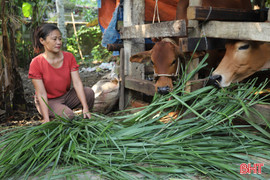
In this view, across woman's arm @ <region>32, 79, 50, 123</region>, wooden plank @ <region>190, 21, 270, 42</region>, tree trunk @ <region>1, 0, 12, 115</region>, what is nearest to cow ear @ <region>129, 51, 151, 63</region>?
wooden plank @ <region>190, 21, 270, 42</region>

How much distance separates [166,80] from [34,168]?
1.87 metres

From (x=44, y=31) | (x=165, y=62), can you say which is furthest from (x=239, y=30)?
(x=44, y=31)

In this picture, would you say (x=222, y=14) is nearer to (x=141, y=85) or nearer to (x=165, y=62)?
(x=165, y=62)

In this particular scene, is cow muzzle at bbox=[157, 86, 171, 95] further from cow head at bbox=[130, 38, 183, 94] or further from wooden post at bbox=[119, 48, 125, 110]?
wooden post at bbox=[119, 48, 125, 110]

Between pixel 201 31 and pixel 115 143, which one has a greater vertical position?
pixel 201 31

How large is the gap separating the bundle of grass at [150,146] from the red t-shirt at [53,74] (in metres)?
0.79

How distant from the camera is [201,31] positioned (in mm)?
2789

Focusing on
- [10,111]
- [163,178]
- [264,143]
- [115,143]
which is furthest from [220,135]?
[10,111]

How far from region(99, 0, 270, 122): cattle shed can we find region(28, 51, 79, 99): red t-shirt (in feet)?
3.48

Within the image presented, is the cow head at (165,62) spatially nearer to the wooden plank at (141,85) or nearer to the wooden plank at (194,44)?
the wooden plank at (141,85)

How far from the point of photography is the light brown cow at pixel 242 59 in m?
2.84

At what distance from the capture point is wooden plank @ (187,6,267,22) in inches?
102

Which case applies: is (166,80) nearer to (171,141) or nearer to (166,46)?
(166,46)

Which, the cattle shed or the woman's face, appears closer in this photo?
the cattle shed
